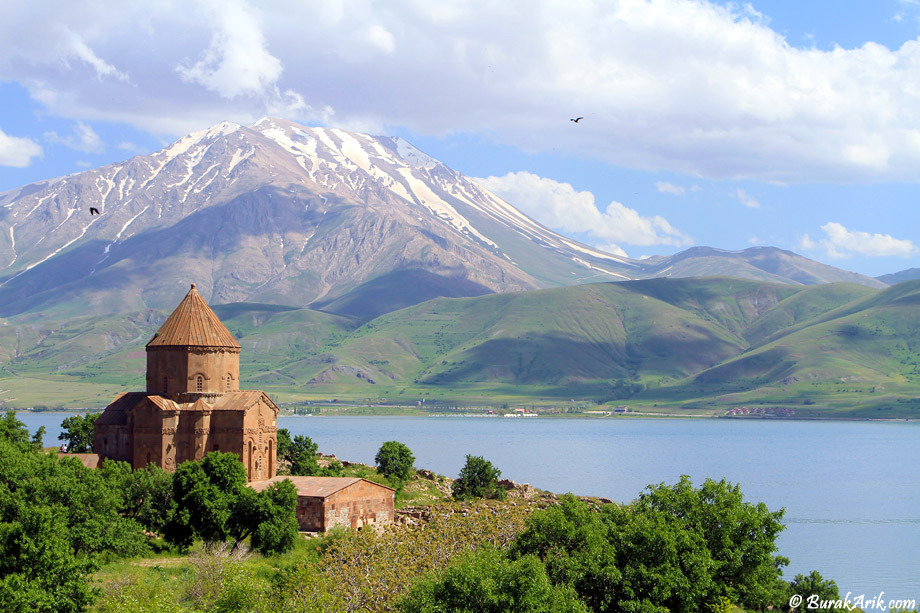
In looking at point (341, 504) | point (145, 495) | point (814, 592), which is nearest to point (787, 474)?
point (814, 592)

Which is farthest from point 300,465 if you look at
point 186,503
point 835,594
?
point 835,594

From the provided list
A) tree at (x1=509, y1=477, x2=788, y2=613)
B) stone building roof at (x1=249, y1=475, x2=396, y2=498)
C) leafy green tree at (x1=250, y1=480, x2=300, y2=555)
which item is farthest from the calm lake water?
leafy green tree at (x1=250, y1=480, x2=300, y2=555)

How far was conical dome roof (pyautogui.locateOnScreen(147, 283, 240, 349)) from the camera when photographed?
70.3 meters

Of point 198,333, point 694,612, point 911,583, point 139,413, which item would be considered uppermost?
point 198,333

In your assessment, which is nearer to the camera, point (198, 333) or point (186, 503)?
point (186, 503)

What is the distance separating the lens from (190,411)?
68750mm

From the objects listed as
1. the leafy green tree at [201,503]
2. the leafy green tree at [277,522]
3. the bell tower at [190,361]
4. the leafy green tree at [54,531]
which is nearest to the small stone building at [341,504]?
the leafy green tree at [277,522]

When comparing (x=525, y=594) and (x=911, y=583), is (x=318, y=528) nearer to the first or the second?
(x=525, y=594)

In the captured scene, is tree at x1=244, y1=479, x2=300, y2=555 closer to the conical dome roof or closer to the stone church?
the stone church

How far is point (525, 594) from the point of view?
33875 millimetres

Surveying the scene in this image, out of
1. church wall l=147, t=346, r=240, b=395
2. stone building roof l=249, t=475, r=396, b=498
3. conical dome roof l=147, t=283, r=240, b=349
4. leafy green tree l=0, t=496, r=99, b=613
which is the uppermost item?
conical dome roof l=147, t=283, r=240, b=349

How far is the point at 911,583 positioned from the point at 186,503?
4741cm

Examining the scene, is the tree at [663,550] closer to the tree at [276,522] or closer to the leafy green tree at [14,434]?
the tree at [276,522]

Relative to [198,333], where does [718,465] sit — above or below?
below
